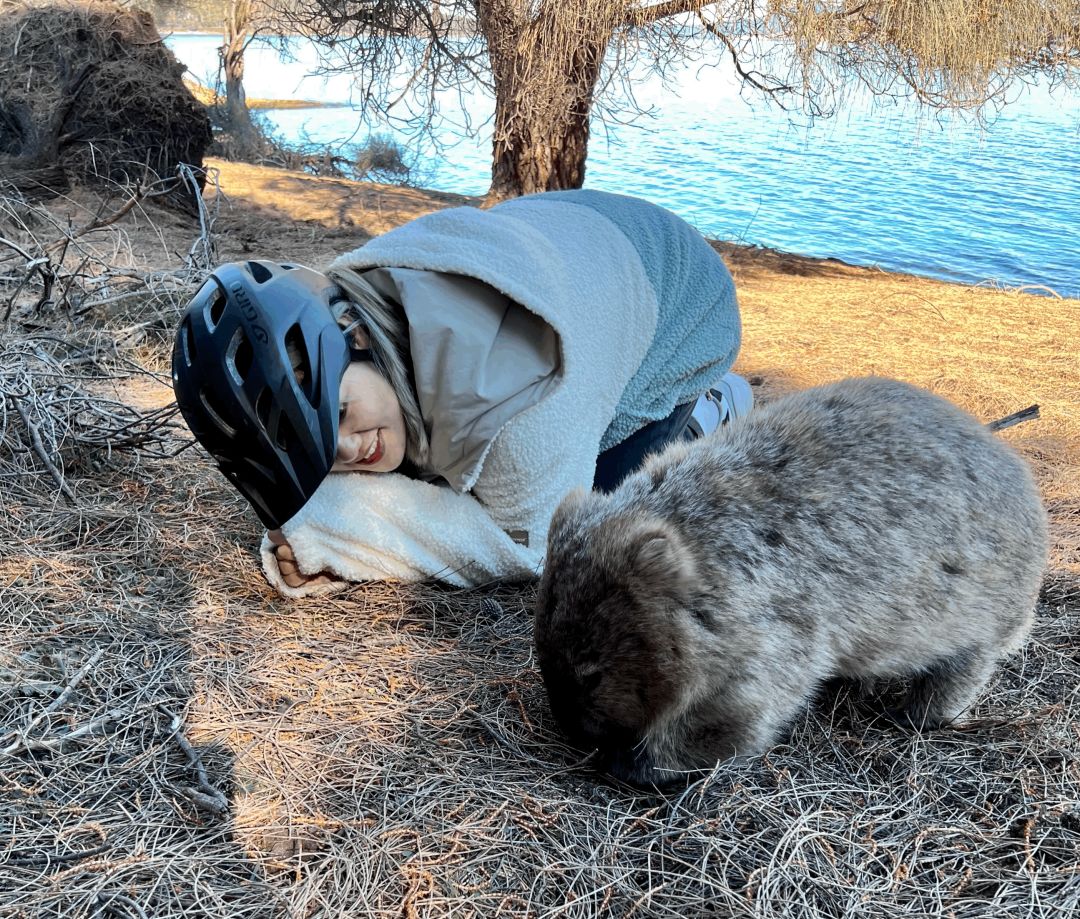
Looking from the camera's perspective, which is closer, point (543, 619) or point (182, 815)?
point (182, 815)

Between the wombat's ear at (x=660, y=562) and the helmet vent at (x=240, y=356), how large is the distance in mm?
1290

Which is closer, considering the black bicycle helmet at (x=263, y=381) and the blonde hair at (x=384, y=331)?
the black bicycle helmet at (x=263, y=381)

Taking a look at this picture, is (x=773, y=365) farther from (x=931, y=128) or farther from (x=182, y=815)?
(x=182, y=815)

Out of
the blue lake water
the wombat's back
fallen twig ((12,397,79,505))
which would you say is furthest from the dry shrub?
the wombat's back

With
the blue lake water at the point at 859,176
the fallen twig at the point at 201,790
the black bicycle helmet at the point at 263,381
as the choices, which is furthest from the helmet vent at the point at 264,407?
the blue lake water at the point at 859,176

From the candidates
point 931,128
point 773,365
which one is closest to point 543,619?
point 773,365

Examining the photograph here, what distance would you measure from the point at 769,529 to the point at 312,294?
1.62 m

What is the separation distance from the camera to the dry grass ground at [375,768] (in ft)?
6.75

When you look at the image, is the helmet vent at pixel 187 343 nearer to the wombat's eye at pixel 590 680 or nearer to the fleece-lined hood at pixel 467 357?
the fleece-lined hood at pixel 467 357

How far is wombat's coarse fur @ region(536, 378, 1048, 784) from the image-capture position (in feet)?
7.88

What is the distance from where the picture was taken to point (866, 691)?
9.53 ft

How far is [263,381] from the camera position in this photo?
2758mm

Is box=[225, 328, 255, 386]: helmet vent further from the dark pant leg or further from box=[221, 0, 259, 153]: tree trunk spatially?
box=[221, 0, 259, 153]: tree trunk

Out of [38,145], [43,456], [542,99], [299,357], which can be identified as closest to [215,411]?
[299,357]
